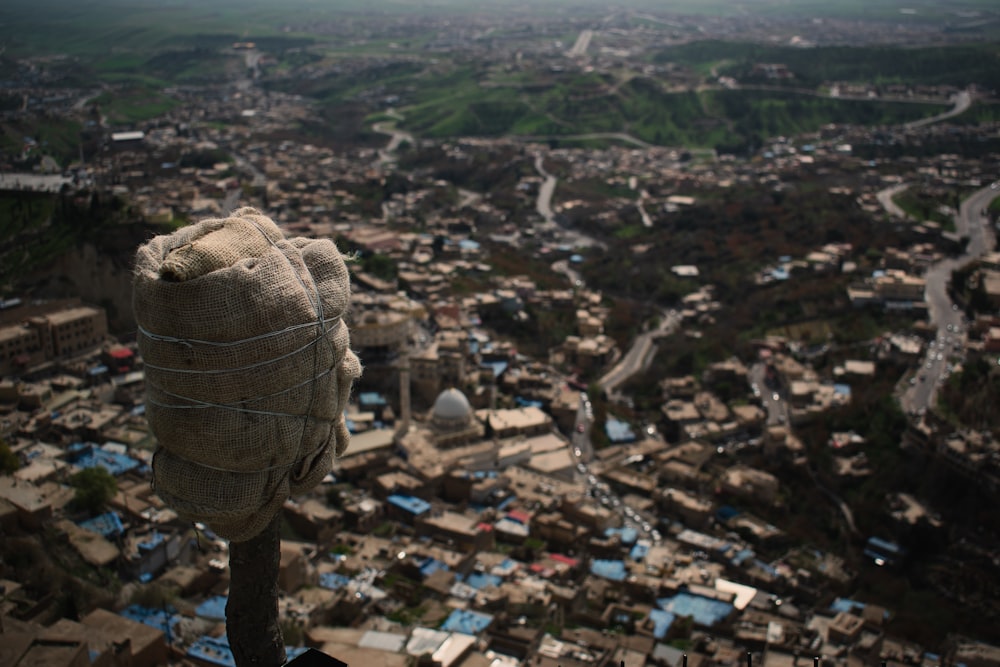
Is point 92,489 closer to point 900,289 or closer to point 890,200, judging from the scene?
point 900,289

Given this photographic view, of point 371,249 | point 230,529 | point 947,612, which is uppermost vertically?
point 230,529

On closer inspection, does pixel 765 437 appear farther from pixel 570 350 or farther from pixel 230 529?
pixel 230 529

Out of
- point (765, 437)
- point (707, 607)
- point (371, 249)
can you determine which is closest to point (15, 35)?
point (371, 249)

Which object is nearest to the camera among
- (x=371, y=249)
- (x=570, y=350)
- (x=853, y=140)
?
(x=570, y=350)

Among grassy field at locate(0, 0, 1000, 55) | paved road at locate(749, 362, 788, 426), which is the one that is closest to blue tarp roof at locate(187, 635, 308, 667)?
paved road at locate(749, 362, 788, 426)

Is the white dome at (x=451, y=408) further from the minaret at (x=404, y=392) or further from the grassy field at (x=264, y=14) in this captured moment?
the grassy field at (x=264, y=14)

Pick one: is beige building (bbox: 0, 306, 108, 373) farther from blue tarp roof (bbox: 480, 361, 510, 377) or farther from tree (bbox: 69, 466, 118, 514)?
blue tarp roof (bbox: 480, 361, 510, 377)
